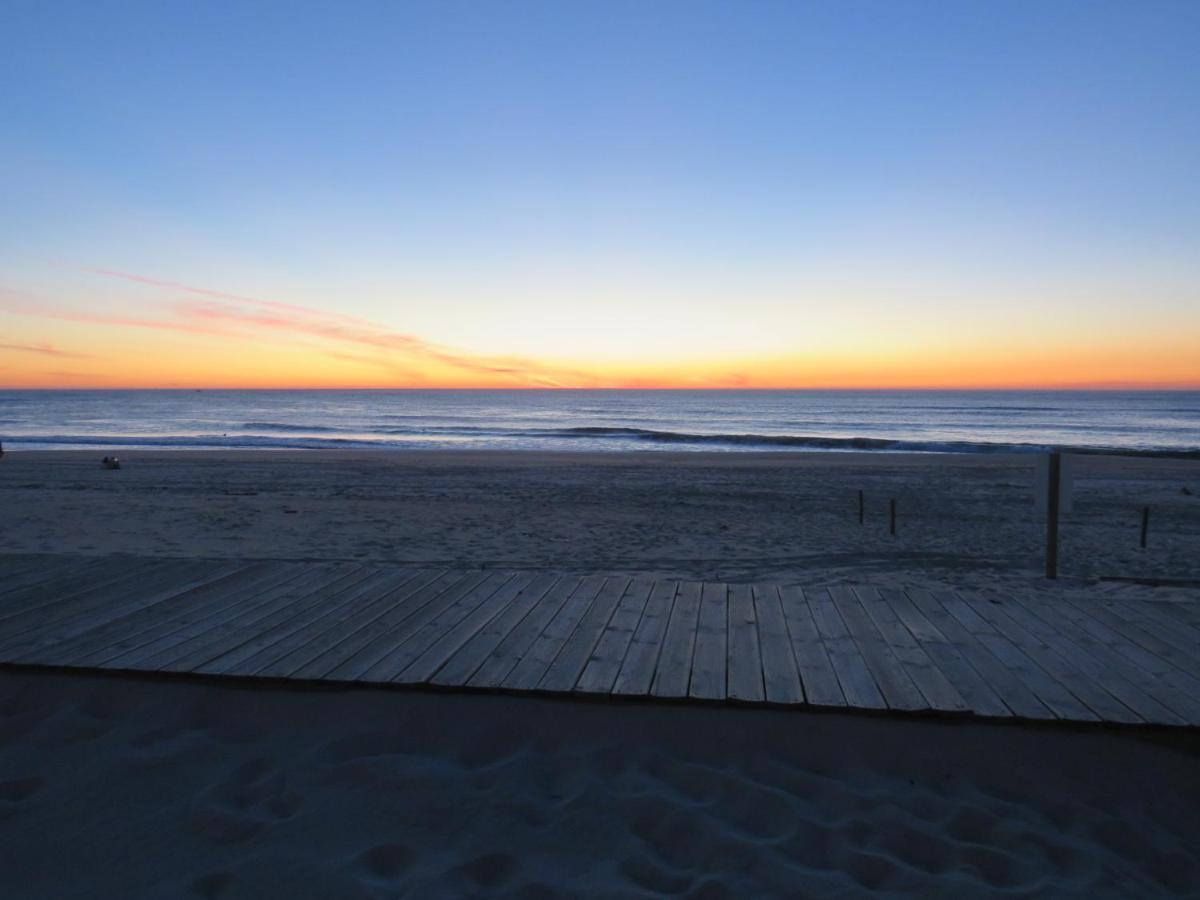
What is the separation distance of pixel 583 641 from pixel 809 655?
1300 mm

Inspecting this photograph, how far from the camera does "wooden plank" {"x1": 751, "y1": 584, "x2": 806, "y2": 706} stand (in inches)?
137

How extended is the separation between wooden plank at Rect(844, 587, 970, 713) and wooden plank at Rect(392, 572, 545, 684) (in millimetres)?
2451

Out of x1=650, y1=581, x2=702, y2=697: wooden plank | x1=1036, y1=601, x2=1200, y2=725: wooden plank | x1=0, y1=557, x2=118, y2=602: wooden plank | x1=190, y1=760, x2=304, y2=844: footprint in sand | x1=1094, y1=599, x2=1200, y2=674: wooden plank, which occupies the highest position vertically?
x1=0, y1=557, x2=118, y2=602: wooden plank

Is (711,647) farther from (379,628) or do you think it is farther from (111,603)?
(111,603)

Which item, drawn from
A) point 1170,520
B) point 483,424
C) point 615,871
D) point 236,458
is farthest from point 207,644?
point 483,424

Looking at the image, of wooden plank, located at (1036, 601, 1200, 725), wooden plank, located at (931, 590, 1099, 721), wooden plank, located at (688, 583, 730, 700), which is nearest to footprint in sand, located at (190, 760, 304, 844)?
wooden plank, located at (688, 583, 730, 700)

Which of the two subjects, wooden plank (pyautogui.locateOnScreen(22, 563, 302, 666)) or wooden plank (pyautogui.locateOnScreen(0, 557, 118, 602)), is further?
wooden plank (pyautogui.locateOnScreen(0, 557, 118, 602))

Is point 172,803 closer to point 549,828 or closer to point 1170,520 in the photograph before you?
point 549,828

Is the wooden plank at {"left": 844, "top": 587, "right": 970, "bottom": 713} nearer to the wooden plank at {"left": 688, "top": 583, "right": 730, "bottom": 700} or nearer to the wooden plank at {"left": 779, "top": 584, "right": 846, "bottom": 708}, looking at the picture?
the wooden plank at {"left": 779, "top": 584, "right": 846, "bottom": 708}

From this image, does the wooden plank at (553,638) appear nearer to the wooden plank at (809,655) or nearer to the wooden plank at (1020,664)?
the wooden plank at (809,655)

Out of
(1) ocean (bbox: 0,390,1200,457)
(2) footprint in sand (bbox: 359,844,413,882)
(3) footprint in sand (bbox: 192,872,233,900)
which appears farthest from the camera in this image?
(1) ocean (bbox: 0,390,1200,457)

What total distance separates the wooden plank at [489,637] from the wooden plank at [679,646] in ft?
3.16

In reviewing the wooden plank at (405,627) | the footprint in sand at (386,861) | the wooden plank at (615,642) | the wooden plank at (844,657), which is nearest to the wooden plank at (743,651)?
the wooden plank at (844,657)

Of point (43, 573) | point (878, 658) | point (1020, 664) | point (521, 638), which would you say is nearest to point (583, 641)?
point (521, 638)
